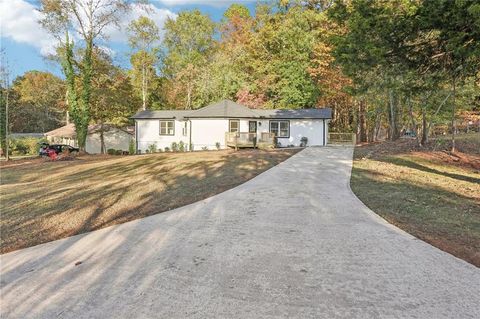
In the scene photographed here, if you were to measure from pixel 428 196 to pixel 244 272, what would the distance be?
6374 mm

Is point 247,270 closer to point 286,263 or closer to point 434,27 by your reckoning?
point 286,263

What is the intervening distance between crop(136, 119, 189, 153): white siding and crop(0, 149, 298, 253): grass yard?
44.0ft

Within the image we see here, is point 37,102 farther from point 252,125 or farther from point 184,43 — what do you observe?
point 252,125

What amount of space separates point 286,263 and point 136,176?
377 inches

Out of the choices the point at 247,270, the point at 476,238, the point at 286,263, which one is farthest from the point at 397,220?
the point at 247,270

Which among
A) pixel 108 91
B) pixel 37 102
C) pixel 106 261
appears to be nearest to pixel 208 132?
pixel 108 91

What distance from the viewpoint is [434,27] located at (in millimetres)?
8430

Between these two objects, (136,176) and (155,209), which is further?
(136,176)

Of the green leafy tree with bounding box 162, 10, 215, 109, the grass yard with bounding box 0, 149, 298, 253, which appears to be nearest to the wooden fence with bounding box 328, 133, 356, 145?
the grass yard with bounding box 0, 149, 298, 253

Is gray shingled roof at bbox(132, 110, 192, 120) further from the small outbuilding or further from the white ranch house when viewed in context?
the small outbuilding

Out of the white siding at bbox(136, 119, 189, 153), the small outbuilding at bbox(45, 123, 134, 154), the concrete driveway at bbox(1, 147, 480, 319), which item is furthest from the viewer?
the small outbuilding at bbox(45, 123, 134, 154)

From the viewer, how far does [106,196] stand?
9539 mm

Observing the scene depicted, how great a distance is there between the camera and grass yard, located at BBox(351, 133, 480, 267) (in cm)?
569

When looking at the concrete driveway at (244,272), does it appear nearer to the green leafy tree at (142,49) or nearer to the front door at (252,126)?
the front door at (252,126)
